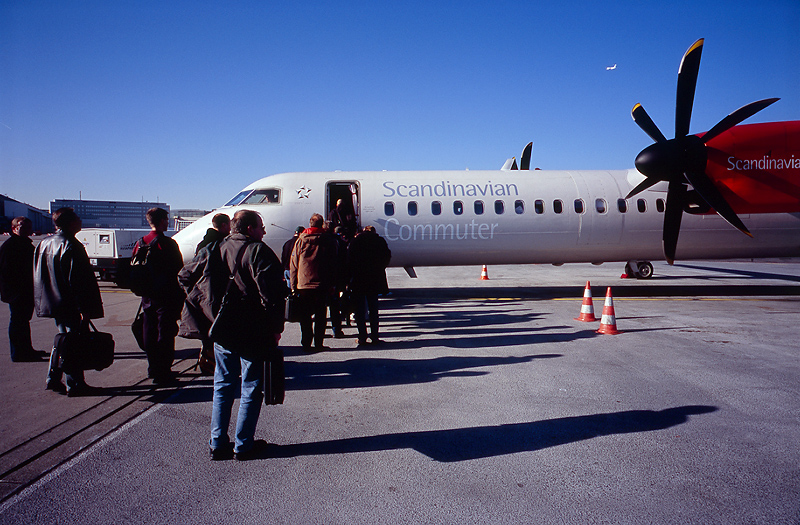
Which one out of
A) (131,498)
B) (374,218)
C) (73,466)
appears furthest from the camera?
(374,218)

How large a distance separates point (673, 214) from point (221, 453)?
460 inches

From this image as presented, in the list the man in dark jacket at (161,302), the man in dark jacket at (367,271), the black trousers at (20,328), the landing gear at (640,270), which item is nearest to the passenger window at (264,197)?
the man in dark jacket at (367,271)

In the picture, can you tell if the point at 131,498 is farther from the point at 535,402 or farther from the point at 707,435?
the point at 707,435

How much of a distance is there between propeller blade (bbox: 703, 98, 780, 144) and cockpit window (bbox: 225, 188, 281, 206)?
11.0 m

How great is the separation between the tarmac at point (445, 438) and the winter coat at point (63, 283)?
104 centimetres

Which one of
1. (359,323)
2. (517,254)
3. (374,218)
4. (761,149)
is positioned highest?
(761,149)

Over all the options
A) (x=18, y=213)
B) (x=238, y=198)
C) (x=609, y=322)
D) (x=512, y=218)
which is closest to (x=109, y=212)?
(x=18, y=213)

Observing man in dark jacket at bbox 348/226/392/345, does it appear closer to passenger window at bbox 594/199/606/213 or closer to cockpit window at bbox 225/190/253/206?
cockpit window at bbox 225/190/253/206

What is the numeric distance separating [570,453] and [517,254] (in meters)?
9.49

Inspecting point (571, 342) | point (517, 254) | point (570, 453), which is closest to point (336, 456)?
point (570, 453)

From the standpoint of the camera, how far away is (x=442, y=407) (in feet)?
15.8

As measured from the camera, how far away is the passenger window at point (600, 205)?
12.7 metres

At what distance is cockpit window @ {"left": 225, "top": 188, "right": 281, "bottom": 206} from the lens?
12258 millimetres

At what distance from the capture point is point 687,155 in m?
10.5
